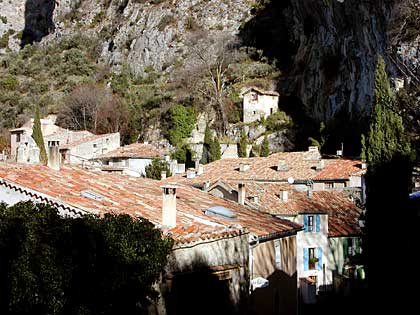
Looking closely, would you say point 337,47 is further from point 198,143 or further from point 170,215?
point 170,215

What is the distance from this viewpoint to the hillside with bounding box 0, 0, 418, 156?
4878cm

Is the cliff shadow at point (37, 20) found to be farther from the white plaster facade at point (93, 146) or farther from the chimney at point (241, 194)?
the chimney at point (241, 194)

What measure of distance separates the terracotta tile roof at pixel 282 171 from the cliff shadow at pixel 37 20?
7724 cm

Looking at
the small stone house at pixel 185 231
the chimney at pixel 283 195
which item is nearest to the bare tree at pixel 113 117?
the chimney at pixel 283 195

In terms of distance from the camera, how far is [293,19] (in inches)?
2564

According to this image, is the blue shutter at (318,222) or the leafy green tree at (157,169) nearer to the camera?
the blue shutter at (318,222)

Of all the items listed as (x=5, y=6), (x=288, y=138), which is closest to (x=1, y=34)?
(x=5, y=6)

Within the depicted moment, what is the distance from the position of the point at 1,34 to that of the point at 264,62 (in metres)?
65.8

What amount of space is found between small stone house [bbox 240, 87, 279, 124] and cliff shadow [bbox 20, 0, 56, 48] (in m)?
63.0

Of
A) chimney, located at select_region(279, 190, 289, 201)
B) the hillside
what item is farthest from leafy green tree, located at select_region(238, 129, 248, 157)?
chimney, located at select_region(279, 190, 289, 201)

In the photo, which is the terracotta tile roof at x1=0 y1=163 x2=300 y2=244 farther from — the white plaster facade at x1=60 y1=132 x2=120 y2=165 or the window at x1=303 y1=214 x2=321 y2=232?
the white plaster facade at x1=60 y1=132 x2=120 y2=165

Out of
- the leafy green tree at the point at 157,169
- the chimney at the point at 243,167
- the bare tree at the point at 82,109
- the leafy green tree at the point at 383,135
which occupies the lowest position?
the leafy green tree at the point at 157,169

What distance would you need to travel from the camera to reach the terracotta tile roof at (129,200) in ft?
46.6

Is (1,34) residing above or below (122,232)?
→ above
